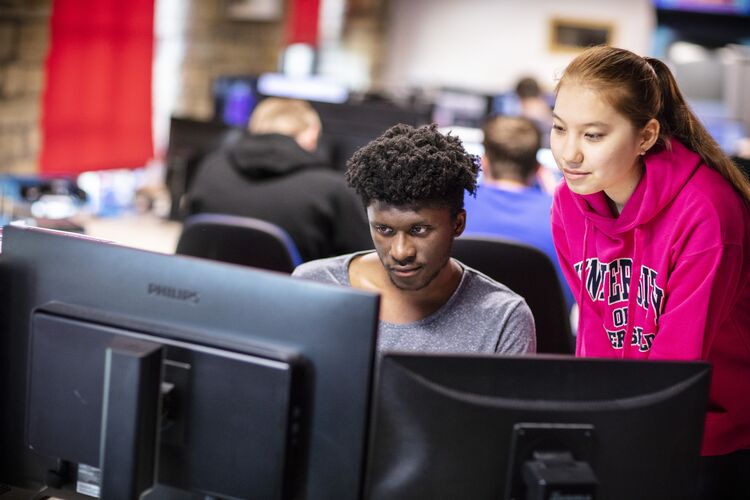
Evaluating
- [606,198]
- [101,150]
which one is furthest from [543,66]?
[606,198]

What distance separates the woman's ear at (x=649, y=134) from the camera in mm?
1338

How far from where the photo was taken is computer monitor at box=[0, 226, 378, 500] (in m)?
0.98

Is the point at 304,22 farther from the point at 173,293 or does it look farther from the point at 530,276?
the point at 173,293

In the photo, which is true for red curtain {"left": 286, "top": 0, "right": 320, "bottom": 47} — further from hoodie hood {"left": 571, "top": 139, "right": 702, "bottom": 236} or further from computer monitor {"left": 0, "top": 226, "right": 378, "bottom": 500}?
computer monitor {"left": 0, "top": 226, "right": 378, "bottom": 500}

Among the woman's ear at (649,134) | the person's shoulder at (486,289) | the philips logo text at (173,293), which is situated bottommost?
the person's shoulder at (486,289)

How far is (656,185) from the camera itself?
1.33m

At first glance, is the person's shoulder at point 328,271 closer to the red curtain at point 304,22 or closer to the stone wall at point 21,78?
the stone wall at point 21,78

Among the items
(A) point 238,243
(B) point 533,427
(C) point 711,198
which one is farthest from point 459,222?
(A) point 238,243

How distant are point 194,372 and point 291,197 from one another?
1.74m

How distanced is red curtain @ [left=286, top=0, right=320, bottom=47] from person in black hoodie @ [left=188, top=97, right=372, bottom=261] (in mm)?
6236

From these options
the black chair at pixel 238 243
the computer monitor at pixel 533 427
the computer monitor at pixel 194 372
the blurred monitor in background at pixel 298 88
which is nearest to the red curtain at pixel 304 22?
the blurred monitor in background at pixel 298 88

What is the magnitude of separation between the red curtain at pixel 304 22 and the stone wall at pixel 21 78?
160 inches

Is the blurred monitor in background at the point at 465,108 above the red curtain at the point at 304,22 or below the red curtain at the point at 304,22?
below

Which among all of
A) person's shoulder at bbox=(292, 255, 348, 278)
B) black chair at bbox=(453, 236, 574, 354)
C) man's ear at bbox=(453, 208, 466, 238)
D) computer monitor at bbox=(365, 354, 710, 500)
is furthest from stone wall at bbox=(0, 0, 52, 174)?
computer monitor at bbox=(365, 354, 710, 500)
